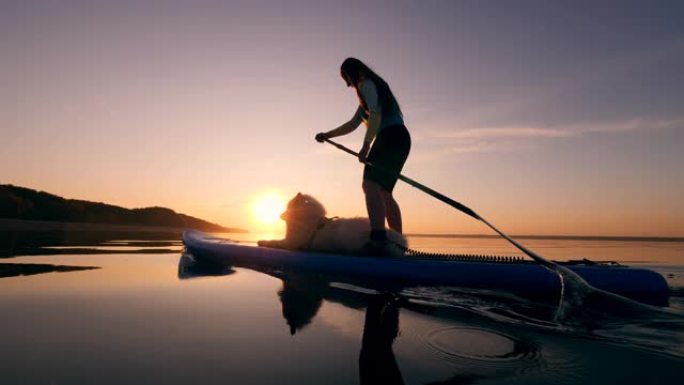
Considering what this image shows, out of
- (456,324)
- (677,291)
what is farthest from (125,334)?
(677,291)

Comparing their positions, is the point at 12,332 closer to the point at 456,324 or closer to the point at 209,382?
the point at 209,382

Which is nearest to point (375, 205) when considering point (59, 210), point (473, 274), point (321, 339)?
point (473, 274)

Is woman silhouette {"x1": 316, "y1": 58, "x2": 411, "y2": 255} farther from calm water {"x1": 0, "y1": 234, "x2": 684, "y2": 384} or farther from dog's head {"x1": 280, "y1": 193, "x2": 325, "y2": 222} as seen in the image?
calm water {"x1": 0, "y1": 234, "x2": 684, "y2": 384}

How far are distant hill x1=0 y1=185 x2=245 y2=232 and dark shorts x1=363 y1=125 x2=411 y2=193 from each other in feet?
171

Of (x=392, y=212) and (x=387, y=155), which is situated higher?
(x=387, y=155)

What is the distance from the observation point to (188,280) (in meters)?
4.40

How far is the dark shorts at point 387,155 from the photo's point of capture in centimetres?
504

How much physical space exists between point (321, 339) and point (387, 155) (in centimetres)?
339

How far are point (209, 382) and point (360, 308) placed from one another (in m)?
1.65

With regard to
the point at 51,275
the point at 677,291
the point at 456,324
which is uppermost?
the point at 677,291

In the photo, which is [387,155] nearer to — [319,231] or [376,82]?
[376,82]

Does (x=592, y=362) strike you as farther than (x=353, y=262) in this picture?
No

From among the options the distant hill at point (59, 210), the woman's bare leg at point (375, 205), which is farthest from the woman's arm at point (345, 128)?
the distant hill at point (59, 210)

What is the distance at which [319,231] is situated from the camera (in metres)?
5.58
